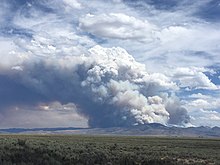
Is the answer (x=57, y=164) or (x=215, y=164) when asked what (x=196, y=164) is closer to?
(x=215, y=164)

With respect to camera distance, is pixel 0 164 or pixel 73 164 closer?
pixel 0 164

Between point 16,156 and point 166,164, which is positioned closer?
point 16,156

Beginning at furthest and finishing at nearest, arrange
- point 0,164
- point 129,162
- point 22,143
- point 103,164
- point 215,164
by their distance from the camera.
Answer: point 22,143
point 215,164
point 129,162
point 103,164
point 0,164

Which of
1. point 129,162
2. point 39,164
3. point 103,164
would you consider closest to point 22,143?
→ point 129,162

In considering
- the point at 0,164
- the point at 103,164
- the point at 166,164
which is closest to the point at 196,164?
the point at 166,164

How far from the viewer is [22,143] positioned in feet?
157

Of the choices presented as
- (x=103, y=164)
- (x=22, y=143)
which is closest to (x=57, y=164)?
(x=103, y=164)

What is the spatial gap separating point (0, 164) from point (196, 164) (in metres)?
23.4

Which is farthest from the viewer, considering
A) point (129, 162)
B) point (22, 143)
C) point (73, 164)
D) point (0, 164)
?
point (22, 143)

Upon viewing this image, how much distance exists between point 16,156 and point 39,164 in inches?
195

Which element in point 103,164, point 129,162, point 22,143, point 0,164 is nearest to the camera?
point 0,164

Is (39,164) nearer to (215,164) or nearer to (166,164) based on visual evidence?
(166,164)

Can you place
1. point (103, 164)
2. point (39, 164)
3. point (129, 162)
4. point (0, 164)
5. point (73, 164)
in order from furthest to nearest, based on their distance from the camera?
point (129, 162)
point (103, 164)
point (73, 164)
point (39, 164)
point (0, 164)

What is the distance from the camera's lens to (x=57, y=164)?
25.3m
